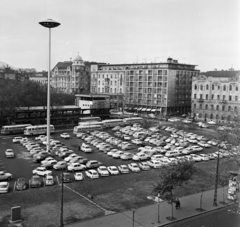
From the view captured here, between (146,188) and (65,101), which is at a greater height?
(65,101)

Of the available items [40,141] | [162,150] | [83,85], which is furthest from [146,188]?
[83,85]

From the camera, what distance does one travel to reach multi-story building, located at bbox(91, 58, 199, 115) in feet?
294

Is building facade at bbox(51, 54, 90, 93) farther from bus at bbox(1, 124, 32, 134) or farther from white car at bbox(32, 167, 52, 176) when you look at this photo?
white car at bbox(32, 167, 52, 176)

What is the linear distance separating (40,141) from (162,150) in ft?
65.7

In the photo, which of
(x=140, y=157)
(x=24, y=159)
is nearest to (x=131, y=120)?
(x=140, y=157)

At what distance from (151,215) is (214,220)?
4.67 meters

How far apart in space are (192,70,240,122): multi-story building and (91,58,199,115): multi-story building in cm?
904

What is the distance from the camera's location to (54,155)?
39906 mm

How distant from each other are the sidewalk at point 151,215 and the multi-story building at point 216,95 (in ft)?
168

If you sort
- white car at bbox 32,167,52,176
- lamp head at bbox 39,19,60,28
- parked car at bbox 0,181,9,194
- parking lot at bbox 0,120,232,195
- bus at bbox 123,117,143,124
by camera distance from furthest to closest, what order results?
bus at bbox 123,117,143,124 < lamp head at bbox 39,19,60,28 < parking lot at bbox 0,120,232,195 < white car at bbox 32,167,52,176 < parked car at bbox 0,181,9,194

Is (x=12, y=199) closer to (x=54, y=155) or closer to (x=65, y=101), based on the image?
(x=54, y=155)

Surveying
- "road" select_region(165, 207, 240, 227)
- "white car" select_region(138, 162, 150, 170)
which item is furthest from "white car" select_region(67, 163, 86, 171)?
"road" select_region(165, 207, 240, 227)

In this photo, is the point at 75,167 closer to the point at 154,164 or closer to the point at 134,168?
the point at 134,168

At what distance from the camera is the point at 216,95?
78000mm
